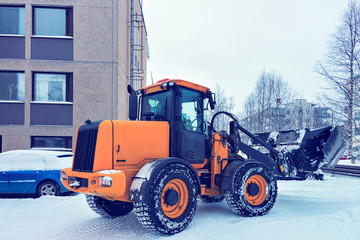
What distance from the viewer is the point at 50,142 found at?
1416 centimetres

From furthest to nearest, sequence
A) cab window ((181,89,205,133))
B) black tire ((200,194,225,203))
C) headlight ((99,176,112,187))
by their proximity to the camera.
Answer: black tire ((200,194,225,203))
cab window ((181,89,205,133))
headlight ((99,176,112,187))

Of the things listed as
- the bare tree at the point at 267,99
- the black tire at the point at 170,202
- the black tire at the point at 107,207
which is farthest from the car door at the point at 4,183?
the bare tree at the point at 267,99

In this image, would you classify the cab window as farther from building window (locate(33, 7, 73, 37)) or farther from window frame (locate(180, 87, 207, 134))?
building window (locate(33, 7, 73, 37))

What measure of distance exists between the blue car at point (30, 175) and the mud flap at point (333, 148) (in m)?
7.13

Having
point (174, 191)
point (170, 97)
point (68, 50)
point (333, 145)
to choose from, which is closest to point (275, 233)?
point (174, 191)

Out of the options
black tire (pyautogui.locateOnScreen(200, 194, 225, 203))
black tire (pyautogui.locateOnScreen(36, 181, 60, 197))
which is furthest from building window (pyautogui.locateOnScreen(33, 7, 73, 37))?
black tire (pyautogui.locateOnScreen(200, 194, 225, 203))

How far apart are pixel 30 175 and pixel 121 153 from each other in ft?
16.7

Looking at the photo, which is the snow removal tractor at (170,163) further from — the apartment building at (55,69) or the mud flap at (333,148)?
the apartment building at (55,69)

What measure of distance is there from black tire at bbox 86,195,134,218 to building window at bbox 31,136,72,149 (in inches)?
327

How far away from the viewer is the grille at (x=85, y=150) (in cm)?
540

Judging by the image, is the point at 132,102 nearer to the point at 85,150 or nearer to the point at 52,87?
the point at 85,150

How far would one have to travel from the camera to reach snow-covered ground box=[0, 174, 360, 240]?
5219 millimetres

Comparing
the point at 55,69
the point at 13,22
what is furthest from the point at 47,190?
the point at 13,22

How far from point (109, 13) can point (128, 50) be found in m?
3.61
